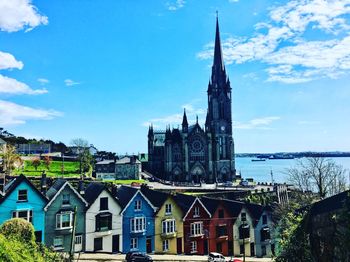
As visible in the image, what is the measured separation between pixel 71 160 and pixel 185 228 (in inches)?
3715

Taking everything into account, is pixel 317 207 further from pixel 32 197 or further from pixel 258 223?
pixel 258 223

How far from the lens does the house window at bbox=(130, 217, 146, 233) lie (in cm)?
3762

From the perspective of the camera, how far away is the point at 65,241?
112 feet

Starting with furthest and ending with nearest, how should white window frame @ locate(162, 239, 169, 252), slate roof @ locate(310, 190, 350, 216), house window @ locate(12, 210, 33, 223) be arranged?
1. white window frame @ locate(162, 239, 169, 252)
2. house window @ locate(12, 210, 33, 223)
3. slate roof @ locate(310, 190, 350, 216)

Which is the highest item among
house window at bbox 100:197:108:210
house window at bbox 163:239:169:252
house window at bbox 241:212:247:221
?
house window at bbox 100:197:108:210

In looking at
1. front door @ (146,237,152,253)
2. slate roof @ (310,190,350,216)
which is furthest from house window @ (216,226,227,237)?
slate roof @ (310,190,350,216)

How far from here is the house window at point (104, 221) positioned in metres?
35.9

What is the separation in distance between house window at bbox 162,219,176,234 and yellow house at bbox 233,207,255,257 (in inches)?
359

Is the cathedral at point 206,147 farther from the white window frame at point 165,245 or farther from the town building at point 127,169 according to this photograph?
the white window frame at point 165,245

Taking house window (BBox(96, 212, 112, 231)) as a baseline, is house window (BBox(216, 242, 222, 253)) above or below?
below

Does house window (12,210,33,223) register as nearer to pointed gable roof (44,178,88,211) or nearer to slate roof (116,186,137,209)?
pointed gable roof (44,178,88,211)

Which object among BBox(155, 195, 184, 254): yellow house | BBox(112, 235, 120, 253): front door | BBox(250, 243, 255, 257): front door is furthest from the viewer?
BBox(250, 243, 255, 257): front door

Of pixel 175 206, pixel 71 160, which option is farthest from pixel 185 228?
pixel 71 160

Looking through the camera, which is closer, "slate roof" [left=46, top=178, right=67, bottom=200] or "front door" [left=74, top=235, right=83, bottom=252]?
"front door" [left=74, top=235, right=83, bottom=252]
